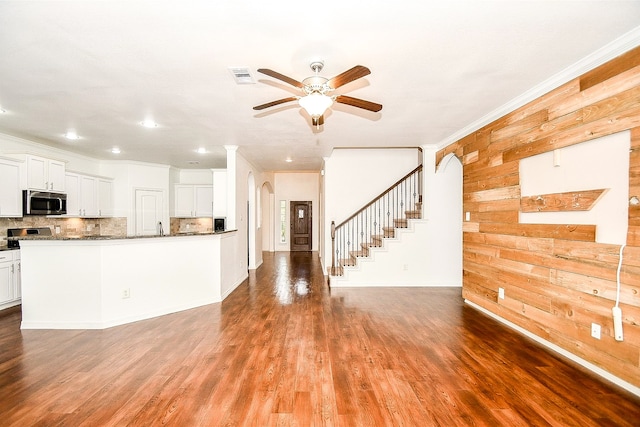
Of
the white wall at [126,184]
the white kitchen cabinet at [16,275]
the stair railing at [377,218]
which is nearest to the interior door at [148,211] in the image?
the white wall at [126,184]

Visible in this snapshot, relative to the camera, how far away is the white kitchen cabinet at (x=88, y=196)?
6.14m

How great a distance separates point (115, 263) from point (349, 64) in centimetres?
374

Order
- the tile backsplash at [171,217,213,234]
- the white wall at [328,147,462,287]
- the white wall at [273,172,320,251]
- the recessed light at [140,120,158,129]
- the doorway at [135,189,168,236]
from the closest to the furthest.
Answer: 1. the recessed light at [140,120,158,129]
2. the white wall at [328,147,462,287]
3. the doorway at [135,189,168,236]
4. the tile backsplash at [171,217,213,234]
5. the white wall at [273,172,320,251]

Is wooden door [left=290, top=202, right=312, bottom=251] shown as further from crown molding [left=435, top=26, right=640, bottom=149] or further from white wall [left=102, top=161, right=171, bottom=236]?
crown molding [left=435, top=26, right=640, bottom=149]

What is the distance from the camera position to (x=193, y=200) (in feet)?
27.3

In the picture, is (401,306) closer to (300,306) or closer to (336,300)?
(336,300)

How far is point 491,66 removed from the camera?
111 inches

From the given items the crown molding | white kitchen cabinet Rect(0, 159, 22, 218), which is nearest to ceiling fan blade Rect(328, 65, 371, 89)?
the crown molding

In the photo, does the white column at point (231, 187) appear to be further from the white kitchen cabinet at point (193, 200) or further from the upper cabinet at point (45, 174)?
the upper cabinet at point (45, 174)

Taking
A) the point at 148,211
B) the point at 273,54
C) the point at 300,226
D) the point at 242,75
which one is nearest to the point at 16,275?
the point at 148,211

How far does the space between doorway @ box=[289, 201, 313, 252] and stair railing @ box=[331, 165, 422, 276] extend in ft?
14.7

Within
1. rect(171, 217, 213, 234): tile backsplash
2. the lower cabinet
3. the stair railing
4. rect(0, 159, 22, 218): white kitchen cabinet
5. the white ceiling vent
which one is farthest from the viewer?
rect(171, 217, 213, 234): tile backsplash

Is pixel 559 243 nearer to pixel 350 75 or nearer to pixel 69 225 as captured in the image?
pixel 350 75

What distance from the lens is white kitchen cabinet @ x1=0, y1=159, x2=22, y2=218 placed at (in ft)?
15.2
